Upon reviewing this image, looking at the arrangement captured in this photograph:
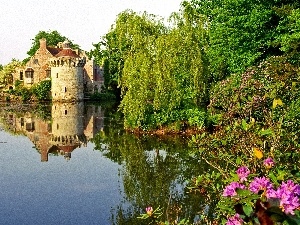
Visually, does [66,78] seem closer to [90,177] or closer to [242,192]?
[90,177]

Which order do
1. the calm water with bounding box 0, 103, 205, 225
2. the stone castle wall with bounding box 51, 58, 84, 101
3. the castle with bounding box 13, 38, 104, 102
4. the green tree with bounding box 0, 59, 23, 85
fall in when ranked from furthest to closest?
the green tree with bounding box 0, 59, 23, 85
the castle with bounding box 13, 38, 104, 102
the stone castle wall with bounding box 51, 58, 84, 101
the calm water with bounding box 0, 103, 205, 225

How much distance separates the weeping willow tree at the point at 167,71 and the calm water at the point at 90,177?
6.08 ft

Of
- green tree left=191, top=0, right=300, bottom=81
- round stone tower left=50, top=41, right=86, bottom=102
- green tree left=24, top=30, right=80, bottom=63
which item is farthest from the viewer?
green tree left=24, top=30, right=80, bottom=63

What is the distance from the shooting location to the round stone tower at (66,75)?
54.2 meters

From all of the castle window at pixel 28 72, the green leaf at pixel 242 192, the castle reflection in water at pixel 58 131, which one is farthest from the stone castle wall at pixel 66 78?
the green leaf at pixel 242 192

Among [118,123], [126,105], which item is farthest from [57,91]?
[126,105]

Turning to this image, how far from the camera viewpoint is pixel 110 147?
1988 centimetres

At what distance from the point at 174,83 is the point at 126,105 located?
2.83m

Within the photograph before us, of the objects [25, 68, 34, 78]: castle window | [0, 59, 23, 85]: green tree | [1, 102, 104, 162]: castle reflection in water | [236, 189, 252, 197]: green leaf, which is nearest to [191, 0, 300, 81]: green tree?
[1, 102, 104, 162]: castle reflection in water

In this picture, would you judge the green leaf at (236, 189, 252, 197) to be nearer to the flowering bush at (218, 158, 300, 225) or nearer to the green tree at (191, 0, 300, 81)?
the flowering bush at (218, 158, 300, 225)

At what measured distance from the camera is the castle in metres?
54.6

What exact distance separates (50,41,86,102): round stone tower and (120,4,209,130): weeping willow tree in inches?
1291

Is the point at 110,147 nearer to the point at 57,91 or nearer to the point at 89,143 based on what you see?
the point at 89,143

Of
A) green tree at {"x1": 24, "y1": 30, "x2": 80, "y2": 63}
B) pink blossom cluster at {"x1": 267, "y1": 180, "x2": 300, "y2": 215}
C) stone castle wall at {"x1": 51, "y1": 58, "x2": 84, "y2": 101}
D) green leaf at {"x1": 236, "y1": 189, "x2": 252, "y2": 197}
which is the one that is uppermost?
green tree at {"x1": 24, "y1": 30, "x2": 80, "y2": 63}
